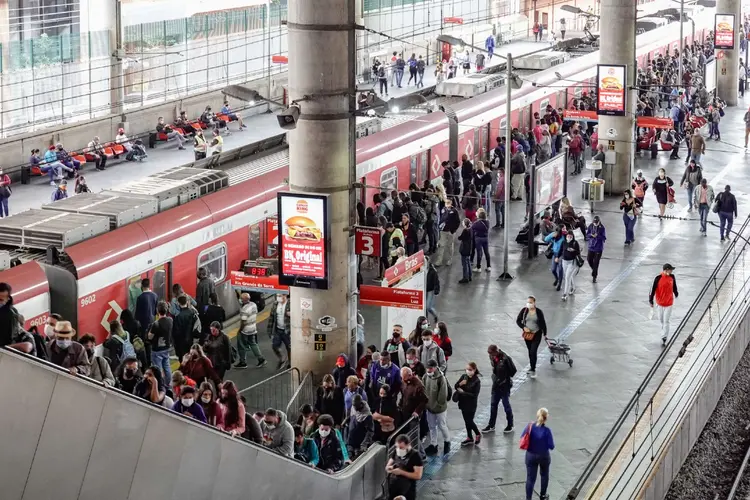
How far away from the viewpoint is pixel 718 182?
38.4m

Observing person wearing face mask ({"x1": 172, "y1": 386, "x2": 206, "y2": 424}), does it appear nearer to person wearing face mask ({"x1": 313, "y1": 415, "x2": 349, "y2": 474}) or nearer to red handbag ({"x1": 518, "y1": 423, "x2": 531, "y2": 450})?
person wearing face mask ({"x1": 313, "y1": 415, "x2": 349, "y2": 474})

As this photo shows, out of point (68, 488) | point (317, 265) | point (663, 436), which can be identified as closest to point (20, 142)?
point (317, 265)

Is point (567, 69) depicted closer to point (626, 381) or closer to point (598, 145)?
point (598, 145)

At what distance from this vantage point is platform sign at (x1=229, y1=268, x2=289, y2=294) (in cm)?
2045

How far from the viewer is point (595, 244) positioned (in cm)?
2764

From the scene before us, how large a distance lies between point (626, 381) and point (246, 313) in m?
6.53

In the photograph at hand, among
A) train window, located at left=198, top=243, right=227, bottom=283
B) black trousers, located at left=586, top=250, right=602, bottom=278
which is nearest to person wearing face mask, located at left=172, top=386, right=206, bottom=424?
train window, located at left=198, top=243, right=227, bottom=283

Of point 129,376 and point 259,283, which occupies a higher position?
point 259,283

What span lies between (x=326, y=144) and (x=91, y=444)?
8613 millimetres

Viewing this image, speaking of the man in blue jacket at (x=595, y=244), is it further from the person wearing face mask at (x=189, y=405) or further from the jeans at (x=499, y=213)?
the person wearing face mask at (x=189, y=405)

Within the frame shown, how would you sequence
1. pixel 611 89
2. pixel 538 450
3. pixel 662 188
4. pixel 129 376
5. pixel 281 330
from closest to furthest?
1. pixel 538 450
2. pixel 129 376
3. pixel 281 330
4. pixel 662 188
5. pixel 611 89

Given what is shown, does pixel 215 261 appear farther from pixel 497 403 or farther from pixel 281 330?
pixel 497 403

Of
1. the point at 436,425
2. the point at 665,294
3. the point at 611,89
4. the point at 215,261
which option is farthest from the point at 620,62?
the point at 436,425

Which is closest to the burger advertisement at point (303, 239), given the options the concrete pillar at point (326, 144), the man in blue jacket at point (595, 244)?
the concrete pillar at point (326, 144)
